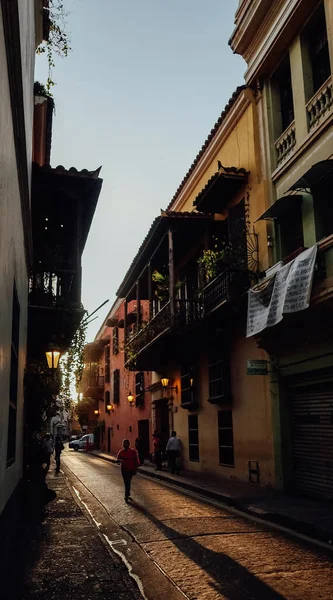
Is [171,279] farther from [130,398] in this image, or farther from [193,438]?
[130,398]

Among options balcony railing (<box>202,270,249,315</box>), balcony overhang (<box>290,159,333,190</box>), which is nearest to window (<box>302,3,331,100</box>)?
balcony overhang (<box>290,159,333,190</box>)

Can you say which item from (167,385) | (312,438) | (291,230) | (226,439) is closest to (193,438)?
(167,385)

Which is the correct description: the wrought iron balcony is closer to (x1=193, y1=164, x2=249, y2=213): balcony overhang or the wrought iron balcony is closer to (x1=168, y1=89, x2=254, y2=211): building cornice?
(x1=193, y1=164, x2=249, y2=213): balcony overhang

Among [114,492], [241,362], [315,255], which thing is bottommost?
[114,492]

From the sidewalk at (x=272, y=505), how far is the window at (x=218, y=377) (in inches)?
95.3

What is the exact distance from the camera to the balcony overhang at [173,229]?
17.4 metres

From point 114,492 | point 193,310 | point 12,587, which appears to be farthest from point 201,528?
point 193,310

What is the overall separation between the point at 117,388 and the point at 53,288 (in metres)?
24.8

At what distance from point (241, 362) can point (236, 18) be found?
9.56 metres

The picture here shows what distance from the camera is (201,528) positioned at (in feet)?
30.2

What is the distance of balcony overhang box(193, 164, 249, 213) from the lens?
1521 cm

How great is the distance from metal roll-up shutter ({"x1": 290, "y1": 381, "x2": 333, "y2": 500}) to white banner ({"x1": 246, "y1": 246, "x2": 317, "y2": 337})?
5.70 feet

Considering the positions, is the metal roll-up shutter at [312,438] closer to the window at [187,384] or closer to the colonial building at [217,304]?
the colonial building at [217,304]

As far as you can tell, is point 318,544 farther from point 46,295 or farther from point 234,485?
point 46,295
